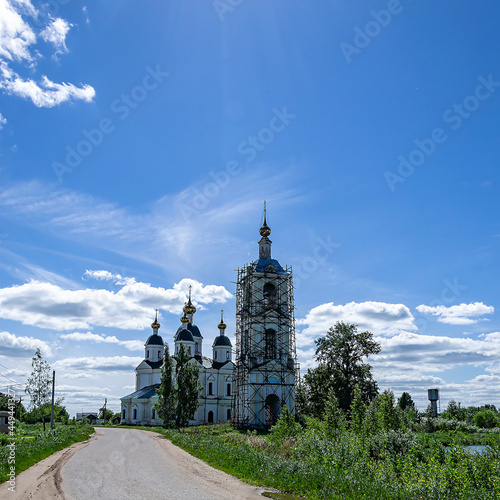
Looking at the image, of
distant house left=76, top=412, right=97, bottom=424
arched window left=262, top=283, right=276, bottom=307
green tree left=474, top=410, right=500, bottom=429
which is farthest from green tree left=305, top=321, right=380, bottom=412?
distant house left=76, top=412, right=97, bottom=424

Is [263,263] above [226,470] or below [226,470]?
above

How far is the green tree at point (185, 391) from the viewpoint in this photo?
37031 mm

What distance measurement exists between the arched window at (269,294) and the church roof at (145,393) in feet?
66.3

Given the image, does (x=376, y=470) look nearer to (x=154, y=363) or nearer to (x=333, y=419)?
(x=333, y=419)

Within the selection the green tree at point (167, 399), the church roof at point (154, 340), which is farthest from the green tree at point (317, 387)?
the church roof at point (154, 340)

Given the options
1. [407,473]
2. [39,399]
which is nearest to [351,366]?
[39,399]

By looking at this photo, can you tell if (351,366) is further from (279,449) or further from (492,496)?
(492,496)

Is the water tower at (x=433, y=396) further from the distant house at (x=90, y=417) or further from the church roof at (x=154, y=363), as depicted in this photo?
the distant house at (x=90, y=417)

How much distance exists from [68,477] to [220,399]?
44074mm

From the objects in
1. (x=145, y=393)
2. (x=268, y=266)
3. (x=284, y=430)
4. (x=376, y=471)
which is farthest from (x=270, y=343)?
(x=376, y=471)

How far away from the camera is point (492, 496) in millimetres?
9359

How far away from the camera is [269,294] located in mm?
44062

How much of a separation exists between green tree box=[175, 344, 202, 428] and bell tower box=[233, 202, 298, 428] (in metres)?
4.87

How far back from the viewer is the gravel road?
11.2 meters
